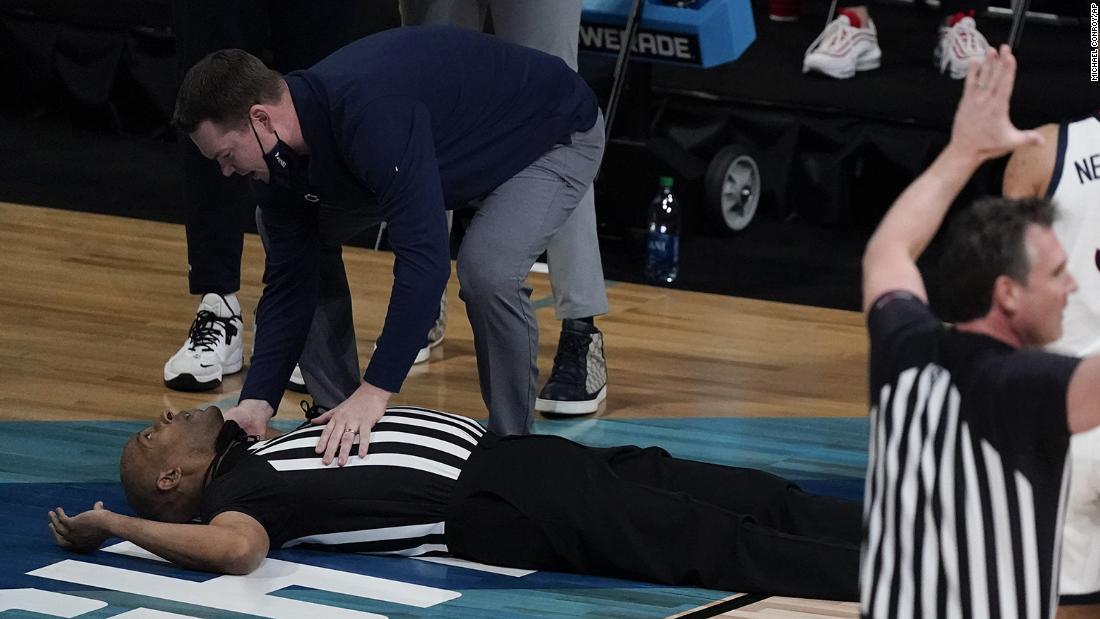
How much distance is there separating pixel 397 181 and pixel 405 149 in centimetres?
6

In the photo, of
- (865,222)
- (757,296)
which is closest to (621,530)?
(757,296)

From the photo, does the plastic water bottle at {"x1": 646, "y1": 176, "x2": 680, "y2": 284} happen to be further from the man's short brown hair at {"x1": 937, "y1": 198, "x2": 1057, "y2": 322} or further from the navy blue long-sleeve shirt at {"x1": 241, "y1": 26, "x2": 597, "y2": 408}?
the man's short brown hair at {"x1": 937, "y1": 198, "x2": 1057, "y2": 322}

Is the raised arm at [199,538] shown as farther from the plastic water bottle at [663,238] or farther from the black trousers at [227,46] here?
the plastic water bottle at [663,238]

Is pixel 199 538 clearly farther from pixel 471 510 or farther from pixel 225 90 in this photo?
pixel 225 90

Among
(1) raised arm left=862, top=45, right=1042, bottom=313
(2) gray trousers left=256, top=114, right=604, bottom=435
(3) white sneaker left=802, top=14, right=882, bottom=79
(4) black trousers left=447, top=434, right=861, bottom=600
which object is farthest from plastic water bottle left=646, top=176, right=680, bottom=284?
(1) raised arm left=862, top=45, right=1042, bottom=313

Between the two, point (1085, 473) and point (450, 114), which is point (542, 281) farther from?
point (1085, 473)

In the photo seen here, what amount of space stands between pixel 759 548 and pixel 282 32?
184 cm

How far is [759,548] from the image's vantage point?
304 centimetres

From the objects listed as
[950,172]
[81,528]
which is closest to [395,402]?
[81,528]

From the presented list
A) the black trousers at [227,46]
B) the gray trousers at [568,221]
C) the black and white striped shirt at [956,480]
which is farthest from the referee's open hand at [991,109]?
the black trousers at [227,46]

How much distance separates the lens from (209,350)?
433 centimetres

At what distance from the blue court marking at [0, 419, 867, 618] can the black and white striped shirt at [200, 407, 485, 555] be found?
0.05 m

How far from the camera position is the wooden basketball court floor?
9.75 feet

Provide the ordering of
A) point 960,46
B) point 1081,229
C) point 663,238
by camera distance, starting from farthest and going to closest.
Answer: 1. point 960,46
2. point 663,238
3. point 1081,229
